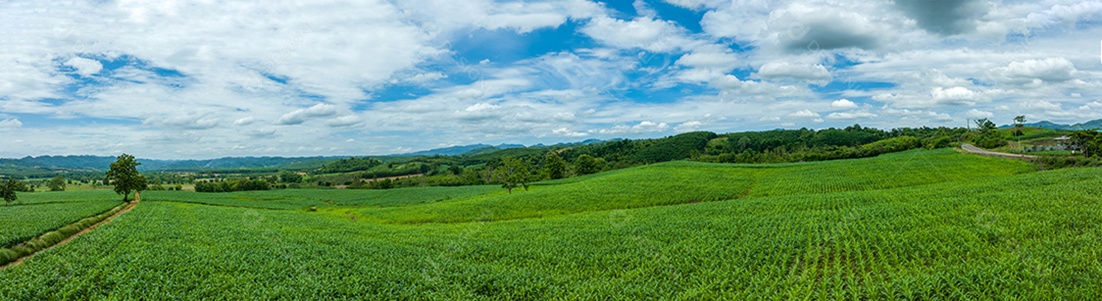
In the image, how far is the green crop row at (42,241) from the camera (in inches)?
870

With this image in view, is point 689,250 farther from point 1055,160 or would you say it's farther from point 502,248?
point 1055,160

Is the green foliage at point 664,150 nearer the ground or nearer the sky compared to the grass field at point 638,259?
nearer the sky

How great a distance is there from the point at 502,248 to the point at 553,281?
6362 mm

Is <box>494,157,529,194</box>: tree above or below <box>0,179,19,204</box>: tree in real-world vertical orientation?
below

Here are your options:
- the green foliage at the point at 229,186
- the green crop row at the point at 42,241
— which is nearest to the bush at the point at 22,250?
the green crop row at the point at 42,241

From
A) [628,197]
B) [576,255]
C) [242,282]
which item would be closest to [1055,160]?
[628,197]

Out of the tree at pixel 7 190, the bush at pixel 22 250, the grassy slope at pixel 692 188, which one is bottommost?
the grassy slope at pixel 692 188

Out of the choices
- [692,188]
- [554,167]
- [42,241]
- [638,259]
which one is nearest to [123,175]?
[42,241]

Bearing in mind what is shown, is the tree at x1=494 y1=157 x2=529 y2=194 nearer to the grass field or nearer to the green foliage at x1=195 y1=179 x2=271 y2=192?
the grass field

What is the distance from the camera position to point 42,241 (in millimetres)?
26469

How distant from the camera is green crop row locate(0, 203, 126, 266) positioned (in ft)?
72.5

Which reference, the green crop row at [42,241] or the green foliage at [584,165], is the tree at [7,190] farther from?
the green foliage at [584,165]

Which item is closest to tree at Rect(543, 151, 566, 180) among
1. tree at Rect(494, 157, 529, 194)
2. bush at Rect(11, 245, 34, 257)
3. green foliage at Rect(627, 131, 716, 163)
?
tree at Rect(494, 157, 529, 194)

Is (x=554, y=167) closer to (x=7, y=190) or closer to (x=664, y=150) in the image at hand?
(x=664, y=150)
